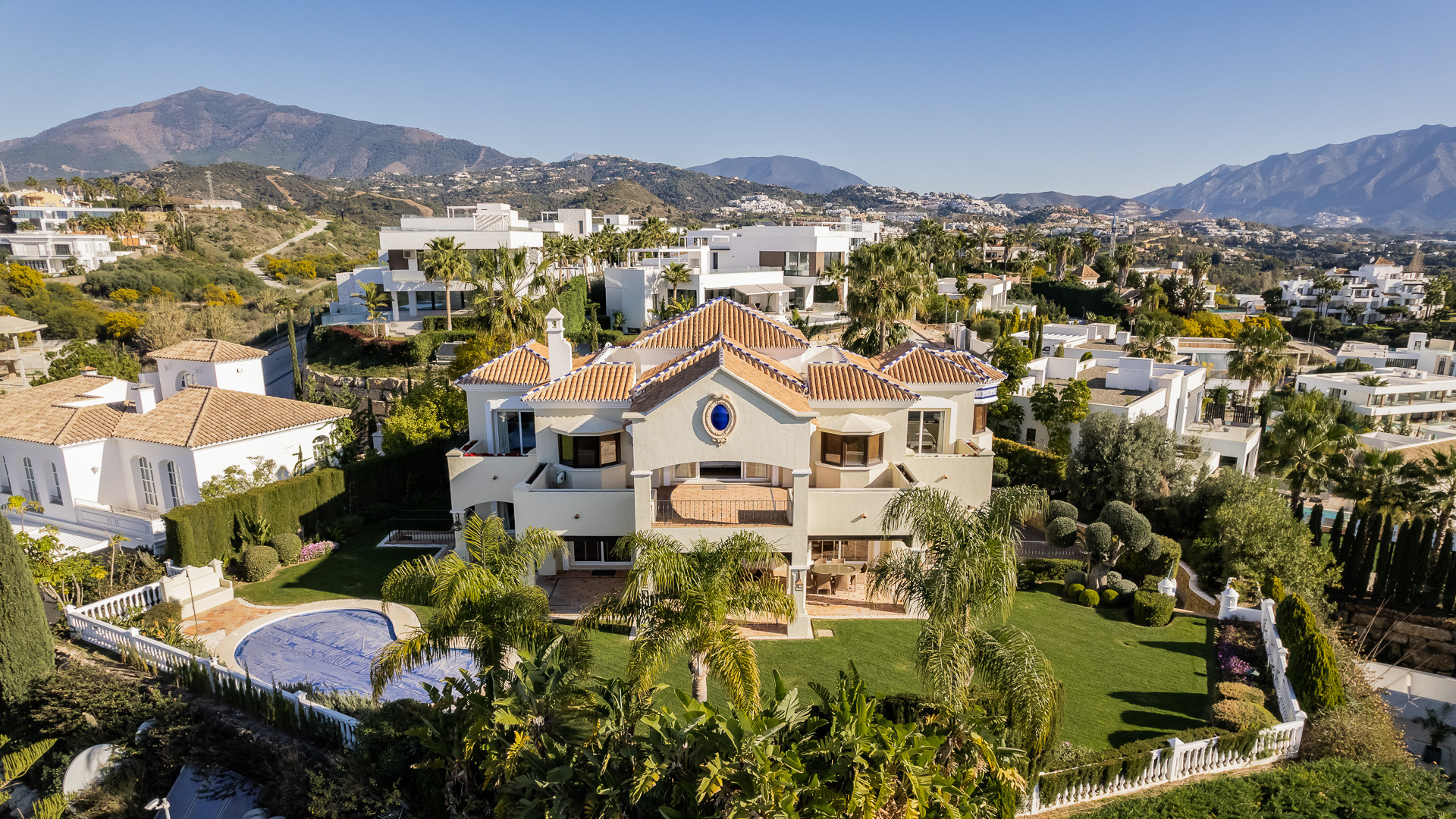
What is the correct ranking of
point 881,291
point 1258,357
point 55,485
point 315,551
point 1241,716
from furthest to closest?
point 1258,357 < point 881,291 < point 55,485 < point 315,551 < point 1241,716

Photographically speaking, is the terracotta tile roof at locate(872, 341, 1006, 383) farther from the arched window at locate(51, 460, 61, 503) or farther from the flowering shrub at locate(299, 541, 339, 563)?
the arched window at locate(51, 460, 61, 503)

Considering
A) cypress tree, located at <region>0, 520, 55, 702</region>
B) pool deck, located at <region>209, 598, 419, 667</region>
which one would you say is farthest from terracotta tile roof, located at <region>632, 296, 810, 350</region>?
cypress tree, located at <region>0, 520, 55, 702</region>

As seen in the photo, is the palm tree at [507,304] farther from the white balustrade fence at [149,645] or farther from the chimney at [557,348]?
the white balustrade fence at [149,645]

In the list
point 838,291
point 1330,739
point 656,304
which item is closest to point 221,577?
point 1330,739

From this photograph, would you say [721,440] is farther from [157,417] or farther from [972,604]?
[157,417]

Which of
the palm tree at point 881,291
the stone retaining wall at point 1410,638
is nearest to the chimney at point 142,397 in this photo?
the palm tree at point 881,291

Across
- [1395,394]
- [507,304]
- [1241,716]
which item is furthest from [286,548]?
[1395,394]
